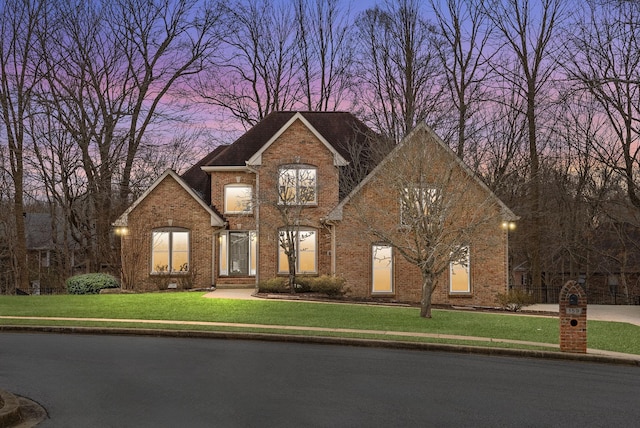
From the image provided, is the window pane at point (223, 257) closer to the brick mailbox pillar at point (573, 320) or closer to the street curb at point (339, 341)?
the street curb at point (339, 341)

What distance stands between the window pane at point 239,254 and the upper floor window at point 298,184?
369 centimetres

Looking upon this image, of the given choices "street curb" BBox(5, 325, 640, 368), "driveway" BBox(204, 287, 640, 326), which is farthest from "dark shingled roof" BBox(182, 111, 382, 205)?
"street curb" BBox(5, 325, 640, 368)

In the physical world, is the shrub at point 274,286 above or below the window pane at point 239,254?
below

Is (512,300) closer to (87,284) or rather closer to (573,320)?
(573,320)

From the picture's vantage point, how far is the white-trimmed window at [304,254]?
3528 centimetres

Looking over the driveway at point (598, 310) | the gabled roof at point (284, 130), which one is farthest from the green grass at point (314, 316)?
the gabled roof at point (284, 130)

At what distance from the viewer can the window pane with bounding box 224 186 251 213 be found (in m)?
37.4

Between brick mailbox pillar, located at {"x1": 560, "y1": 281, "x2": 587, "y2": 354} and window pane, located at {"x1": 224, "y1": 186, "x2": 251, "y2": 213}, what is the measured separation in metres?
22.5

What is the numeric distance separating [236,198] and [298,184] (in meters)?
4.21

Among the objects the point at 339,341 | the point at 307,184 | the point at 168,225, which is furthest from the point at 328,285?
the point at 339,341

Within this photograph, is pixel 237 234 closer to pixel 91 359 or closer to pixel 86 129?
pixel 86 129

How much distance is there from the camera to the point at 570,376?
1370cm

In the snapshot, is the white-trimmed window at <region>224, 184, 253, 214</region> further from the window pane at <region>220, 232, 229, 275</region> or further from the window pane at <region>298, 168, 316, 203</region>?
the window pane at <region>298, 168, 316, 203</region>

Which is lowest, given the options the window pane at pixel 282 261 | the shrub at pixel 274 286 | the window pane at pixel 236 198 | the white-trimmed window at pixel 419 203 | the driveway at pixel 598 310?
the driveway at pixel 598 310
